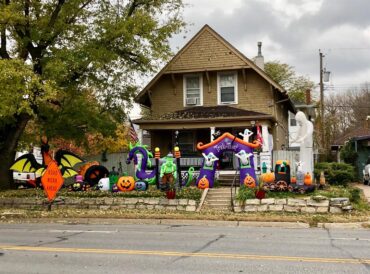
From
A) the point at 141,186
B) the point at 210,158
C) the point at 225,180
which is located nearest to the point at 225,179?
the point at 225,180

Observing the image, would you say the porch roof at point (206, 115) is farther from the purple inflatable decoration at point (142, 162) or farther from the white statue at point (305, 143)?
the purple inflatable decoration at point (142, 162)

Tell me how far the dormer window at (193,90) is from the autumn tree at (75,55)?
5.28 m

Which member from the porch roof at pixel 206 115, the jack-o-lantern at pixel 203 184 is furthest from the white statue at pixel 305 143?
the porch roof at pixel 206 115

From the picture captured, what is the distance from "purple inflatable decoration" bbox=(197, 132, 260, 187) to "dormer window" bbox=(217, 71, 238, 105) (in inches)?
322

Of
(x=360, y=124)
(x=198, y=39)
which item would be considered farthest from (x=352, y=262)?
(x=360, y=124)

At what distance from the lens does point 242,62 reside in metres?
26.5

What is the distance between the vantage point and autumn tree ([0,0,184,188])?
62.0ft

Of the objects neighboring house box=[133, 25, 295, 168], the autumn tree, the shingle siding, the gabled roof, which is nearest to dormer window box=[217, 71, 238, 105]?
neighboring house box=[133, 25, 295, 168]

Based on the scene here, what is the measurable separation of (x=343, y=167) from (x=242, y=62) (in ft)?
25.9

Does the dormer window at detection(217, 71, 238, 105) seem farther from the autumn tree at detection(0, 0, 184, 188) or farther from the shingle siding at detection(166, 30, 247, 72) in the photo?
the autumn tree at detection(0, 0, 184, 188)

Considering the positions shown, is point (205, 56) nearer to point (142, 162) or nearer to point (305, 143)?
point (142, 162)

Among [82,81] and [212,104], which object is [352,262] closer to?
[82,81]

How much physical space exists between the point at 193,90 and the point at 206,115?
290 cm

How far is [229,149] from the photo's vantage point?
1945 cm
